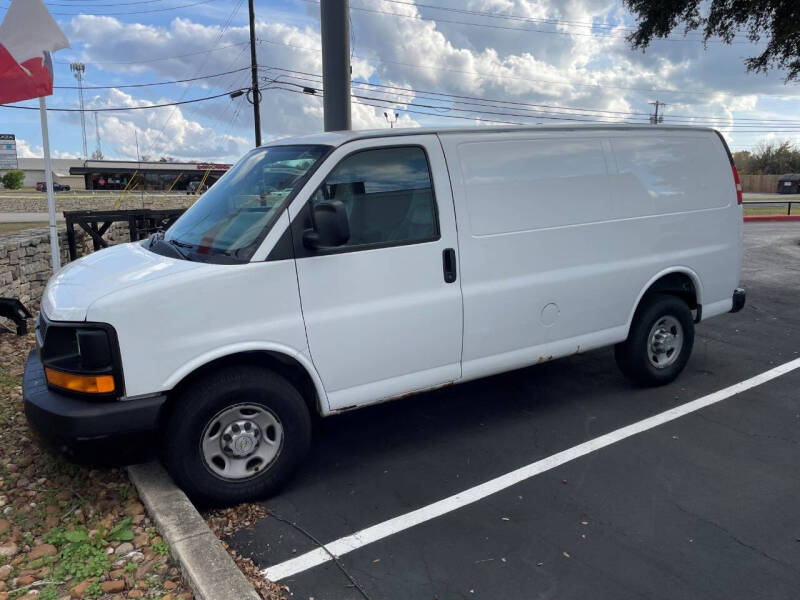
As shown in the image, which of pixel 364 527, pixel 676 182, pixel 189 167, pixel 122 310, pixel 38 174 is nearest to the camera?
pixel 122 310

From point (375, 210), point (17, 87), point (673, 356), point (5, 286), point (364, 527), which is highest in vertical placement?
point (17, 87)

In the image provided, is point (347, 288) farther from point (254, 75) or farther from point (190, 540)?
point (254, 75)

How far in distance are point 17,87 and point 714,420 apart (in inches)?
301

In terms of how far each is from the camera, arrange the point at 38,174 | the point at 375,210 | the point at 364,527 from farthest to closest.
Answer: the point at 38,174, the point at 375,210, the point at 364,527

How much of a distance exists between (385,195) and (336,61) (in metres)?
3.73

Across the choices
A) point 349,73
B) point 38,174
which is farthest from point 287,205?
point 38,174

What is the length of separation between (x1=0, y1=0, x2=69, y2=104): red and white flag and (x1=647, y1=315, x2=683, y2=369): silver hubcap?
675cm

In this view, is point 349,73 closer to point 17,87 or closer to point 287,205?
point 17,87

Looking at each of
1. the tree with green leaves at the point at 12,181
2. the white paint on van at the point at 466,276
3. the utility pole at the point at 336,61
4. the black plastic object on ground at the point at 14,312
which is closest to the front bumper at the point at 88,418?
the white paint on van at the point at 466,276

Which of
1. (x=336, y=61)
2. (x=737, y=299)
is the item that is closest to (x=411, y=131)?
(x=336, y=61)

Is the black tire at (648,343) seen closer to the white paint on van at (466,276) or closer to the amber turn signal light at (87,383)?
the white paint on van at (466,276)

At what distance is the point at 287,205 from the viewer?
3.73 m

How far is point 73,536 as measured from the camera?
327 centimetres

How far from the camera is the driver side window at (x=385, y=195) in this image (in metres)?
3.92
